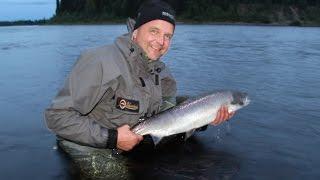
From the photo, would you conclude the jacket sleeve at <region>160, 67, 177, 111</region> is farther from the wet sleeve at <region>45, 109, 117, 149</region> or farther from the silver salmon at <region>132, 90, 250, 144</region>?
the wet sleeve at <region>45, 109, 117, 149</region>

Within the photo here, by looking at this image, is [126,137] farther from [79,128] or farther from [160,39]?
[160,39]

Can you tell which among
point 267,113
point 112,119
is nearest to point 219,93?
point 112,119

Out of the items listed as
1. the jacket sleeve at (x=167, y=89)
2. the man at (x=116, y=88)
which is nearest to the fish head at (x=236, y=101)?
the jacket sleeve at (x=167, y=89)

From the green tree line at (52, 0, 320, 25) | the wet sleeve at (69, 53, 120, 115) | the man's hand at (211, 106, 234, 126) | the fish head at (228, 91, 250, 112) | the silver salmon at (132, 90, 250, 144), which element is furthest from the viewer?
the green tree line at (52, 0, 320, 25)

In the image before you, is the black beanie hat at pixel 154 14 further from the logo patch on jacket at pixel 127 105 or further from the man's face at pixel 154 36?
the logo patch on jacket at pixel 127 105

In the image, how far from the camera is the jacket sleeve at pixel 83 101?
4.91 metres

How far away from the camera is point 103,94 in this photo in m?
5.12

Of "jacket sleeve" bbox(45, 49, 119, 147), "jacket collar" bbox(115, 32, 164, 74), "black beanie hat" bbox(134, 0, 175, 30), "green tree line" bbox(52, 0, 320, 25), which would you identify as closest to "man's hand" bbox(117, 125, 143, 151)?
"jacket sleeve" bbox(45, 49, 119, 147)

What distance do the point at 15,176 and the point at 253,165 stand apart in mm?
3819

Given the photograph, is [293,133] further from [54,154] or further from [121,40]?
[121,40]

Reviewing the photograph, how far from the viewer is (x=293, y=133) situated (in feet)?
32.1

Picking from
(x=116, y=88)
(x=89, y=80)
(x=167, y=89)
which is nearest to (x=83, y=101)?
(x=89, y=80)

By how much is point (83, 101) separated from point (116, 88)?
1.43ft

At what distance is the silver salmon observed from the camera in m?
5.59
